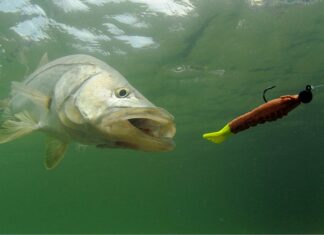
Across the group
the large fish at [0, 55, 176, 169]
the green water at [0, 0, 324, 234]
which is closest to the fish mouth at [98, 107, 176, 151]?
the large fish at [0, 55, 176, 169]

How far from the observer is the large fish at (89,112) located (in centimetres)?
390

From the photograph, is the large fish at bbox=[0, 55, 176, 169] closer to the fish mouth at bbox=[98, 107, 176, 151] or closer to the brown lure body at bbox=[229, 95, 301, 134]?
the fish mouth at bbox=[98, 107, 176, 151]

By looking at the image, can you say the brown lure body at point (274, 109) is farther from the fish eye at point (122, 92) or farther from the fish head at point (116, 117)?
the fish eye at point (122, 92)

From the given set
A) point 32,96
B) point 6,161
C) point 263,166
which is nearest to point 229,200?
point 263,166

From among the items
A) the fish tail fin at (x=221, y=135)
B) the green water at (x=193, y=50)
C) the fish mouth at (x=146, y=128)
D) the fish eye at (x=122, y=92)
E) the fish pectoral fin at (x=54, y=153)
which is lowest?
the fish tail fin at (x=221, y=135)

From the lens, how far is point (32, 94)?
497 centimetres

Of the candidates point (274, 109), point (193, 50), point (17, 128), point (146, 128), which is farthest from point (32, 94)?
point (193, 50)

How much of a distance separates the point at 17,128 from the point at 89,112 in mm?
1754

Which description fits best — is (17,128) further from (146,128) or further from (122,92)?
(146,128)

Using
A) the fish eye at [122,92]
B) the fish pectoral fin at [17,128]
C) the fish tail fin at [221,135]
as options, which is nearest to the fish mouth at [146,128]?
the fish eye at [122,92]

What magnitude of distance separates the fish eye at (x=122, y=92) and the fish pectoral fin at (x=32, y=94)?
53.0 inches

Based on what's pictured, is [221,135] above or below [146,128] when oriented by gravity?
below

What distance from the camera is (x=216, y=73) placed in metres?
23.9

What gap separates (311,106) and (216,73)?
14.0m
